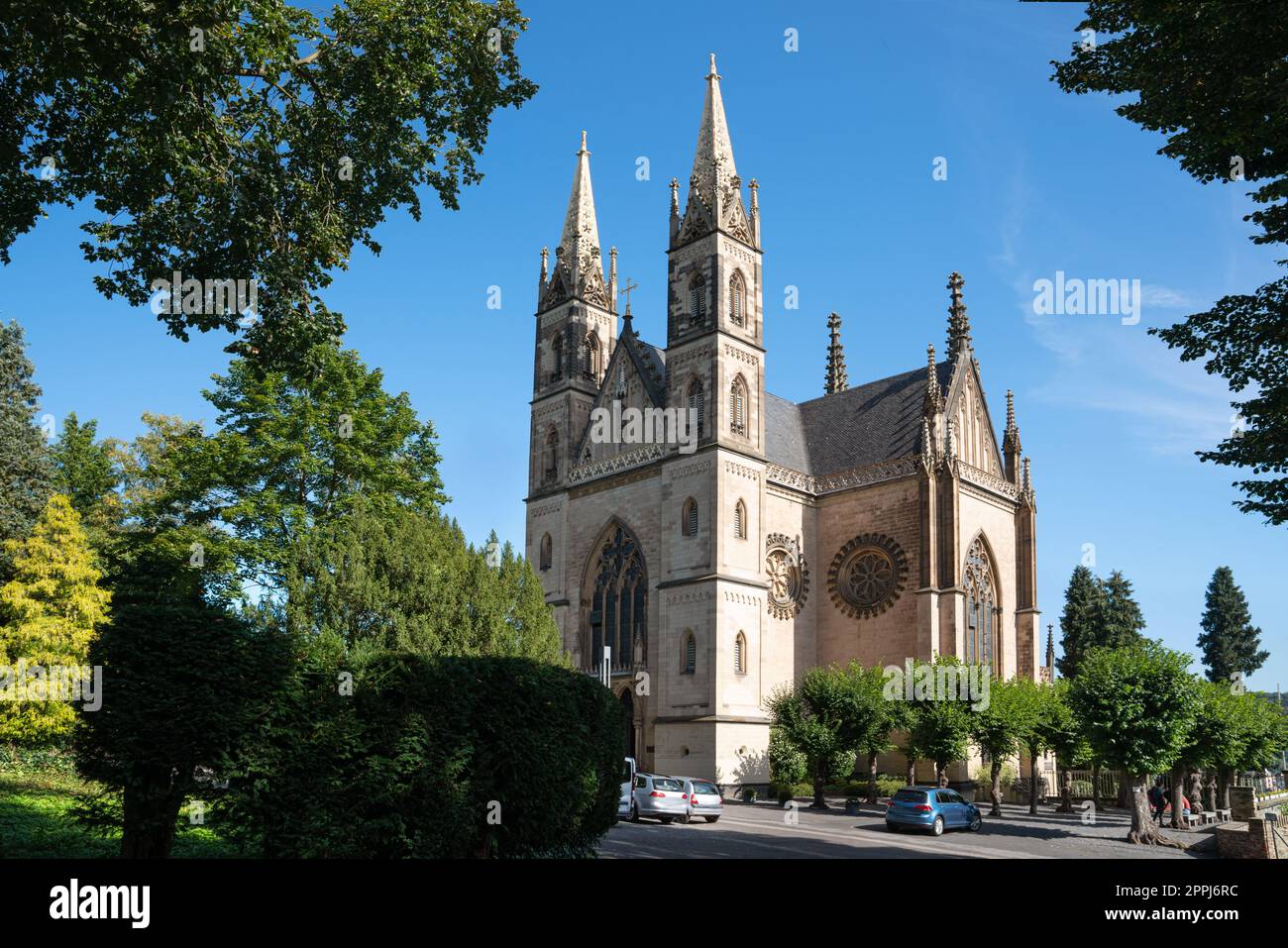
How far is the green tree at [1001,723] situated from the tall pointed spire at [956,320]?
1856 cm

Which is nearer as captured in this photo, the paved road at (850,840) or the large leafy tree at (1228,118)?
the large leafy tree at (1228,118)

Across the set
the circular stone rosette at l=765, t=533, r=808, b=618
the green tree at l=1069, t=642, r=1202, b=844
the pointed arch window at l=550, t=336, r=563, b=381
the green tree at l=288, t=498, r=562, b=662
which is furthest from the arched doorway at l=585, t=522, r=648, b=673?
the green tree at l=1069, t=642, r=1202, b=844

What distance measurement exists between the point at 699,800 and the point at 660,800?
4.15 ft

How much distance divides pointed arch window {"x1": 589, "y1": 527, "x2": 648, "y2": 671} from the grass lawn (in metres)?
24.0

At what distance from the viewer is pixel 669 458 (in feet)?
147

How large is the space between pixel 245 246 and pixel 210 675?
627 cm

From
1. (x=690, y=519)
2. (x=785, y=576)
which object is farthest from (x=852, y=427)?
(x=690, y=519)

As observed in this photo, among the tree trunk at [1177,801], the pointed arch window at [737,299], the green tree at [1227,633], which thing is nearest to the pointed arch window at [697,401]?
the pointed arch window at [737,299]

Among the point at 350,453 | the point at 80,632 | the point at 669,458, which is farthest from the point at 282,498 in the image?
the point at 669,458

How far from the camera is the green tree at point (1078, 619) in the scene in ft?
223

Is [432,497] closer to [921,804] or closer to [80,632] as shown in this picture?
[80,632]

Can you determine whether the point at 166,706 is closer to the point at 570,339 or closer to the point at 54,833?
the point at 54,833

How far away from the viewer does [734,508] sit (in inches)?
1687

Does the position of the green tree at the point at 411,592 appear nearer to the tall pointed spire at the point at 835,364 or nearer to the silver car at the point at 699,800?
the silver car at the point at 699,800
